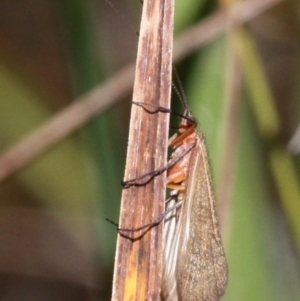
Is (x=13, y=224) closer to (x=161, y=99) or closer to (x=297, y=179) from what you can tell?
(x=297, y=179)

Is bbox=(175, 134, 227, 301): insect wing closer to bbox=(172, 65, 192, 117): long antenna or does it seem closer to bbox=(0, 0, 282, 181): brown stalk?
bbox=(172, 65, 192, 117): long antenna

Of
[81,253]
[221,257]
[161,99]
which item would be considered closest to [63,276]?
[81,253]

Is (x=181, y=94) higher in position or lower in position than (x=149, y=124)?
higher

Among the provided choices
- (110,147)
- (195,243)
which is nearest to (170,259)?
(195,243)

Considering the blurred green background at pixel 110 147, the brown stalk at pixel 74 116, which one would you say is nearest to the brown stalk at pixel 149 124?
the blurred green background at pixel 110 147

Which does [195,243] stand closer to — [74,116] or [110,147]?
[110,147]

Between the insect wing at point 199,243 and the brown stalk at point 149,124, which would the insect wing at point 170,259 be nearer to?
the insect wing at point 199,243

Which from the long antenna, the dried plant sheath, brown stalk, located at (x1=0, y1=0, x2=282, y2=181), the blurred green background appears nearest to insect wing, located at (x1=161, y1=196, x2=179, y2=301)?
the dried plant sheath
